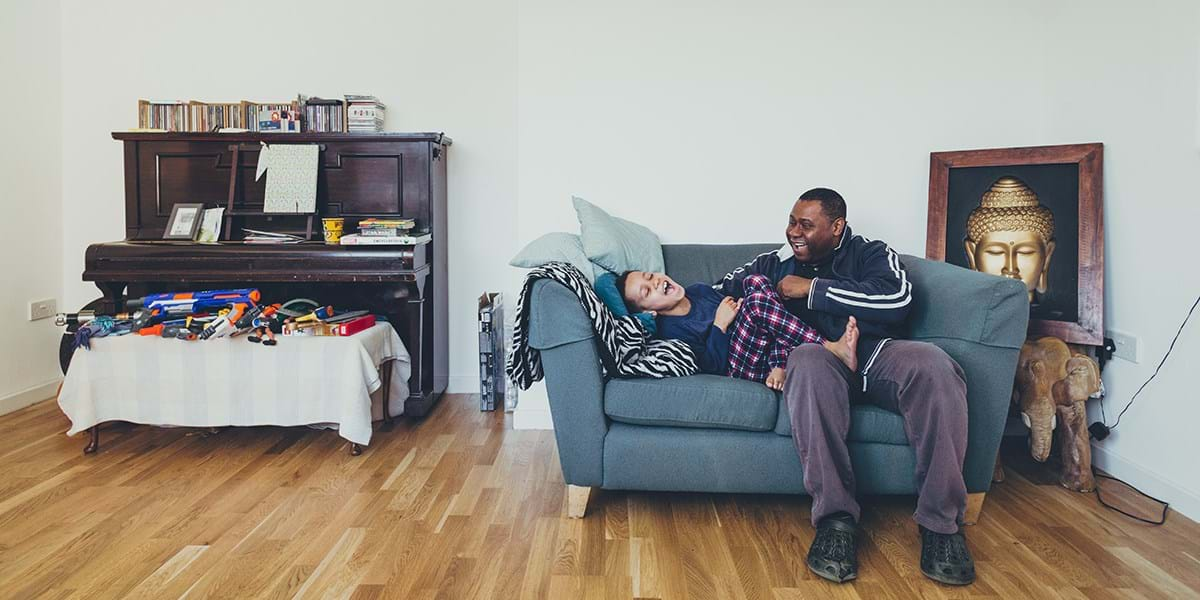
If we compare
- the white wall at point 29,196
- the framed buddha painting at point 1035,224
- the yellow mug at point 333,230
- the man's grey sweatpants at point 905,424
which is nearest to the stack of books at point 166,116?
the white wall at point 29,196

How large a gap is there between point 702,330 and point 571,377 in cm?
54

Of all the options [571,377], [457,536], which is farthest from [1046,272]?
[457,536]

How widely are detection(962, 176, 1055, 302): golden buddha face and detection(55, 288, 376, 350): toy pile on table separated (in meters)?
2.58

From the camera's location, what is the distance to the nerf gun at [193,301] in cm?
365

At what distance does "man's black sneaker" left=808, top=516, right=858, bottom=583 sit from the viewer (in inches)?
89.0

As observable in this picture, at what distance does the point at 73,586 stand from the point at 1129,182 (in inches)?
140

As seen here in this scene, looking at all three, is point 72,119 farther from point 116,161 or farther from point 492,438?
point 492,438

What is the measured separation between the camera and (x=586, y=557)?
7.92ft

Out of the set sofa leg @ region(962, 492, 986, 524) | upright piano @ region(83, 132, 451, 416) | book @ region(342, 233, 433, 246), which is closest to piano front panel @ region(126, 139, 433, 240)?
upright piano @ region(83, 132, 451, 416)

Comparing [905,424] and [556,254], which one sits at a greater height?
[556,254]

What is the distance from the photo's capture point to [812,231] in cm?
292

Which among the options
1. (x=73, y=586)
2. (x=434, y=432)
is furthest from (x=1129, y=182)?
(x=73, y=586)

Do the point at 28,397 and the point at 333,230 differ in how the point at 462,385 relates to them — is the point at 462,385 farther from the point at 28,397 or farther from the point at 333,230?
the point at 28,397

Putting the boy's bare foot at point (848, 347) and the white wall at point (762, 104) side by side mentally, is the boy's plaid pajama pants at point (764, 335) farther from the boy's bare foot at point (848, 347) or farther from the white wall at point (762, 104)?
the white wall at point (762, 104)
